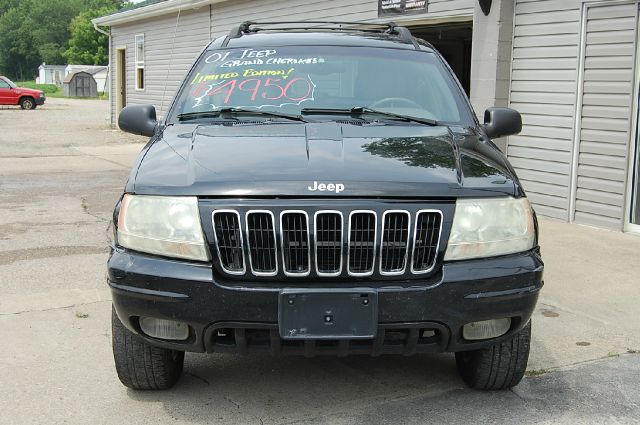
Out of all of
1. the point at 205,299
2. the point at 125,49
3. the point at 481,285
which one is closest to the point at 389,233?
the point at 481,285

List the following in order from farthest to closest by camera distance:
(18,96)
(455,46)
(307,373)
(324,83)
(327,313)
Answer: (18,96) < (455,46) < (324,83) < (307,373) < (327,313)

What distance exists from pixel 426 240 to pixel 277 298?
663mm

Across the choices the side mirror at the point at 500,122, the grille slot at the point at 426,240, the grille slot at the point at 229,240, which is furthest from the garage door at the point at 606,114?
the grille slot at the point at 229,240

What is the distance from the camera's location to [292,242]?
10.4 feet

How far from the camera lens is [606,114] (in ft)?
27.4

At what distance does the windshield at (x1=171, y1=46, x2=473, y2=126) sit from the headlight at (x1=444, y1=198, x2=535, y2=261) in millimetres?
1022

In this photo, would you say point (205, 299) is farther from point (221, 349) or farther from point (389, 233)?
point (389, 233)

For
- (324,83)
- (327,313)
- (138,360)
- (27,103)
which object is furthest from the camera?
(27,103)

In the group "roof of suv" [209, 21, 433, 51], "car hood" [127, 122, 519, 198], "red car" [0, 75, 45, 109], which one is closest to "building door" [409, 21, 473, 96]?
"roof of suv" [209, 21, 433, 51]

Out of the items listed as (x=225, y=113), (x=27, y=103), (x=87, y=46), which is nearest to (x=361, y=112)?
(x=225, y=113)

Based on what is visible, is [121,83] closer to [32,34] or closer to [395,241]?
[395,241]

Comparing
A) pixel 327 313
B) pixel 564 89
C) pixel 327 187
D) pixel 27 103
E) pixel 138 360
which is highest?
pixel 27 103

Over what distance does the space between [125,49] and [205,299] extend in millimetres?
23420

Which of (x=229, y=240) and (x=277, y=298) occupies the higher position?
(x=229, y=240)
